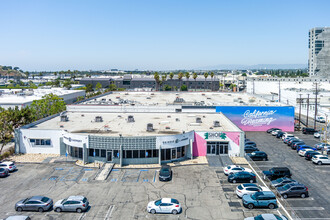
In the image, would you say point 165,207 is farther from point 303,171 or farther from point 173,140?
point 303,171

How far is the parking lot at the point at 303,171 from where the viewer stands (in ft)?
84.2

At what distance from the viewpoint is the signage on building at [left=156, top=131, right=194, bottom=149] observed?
120 feet

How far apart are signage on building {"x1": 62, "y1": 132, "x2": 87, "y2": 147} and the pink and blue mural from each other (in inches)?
1287

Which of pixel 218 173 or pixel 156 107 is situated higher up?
pixel 156 107

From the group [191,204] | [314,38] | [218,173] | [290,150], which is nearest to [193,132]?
[218,173]

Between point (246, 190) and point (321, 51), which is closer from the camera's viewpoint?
point (246, 190)

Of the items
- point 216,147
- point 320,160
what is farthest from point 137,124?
point 320,160

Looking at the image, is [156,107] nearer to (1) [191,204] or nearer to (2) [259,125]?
(2) [259,125]

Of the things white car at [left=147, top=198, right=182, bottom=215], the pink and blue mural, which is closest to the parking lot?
the pink and blue mural

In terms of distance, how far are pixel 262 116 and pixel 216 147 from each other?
24.1m

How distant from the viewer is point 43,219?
2370cm

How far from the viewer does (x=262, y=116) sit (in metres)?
60.4

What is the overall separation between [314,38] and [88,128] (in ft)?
658

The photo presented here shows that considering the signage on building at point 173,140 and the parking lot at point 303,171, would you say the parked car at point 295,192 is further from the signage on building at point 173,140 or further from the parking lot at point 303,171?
the signage on building at point 173,140
